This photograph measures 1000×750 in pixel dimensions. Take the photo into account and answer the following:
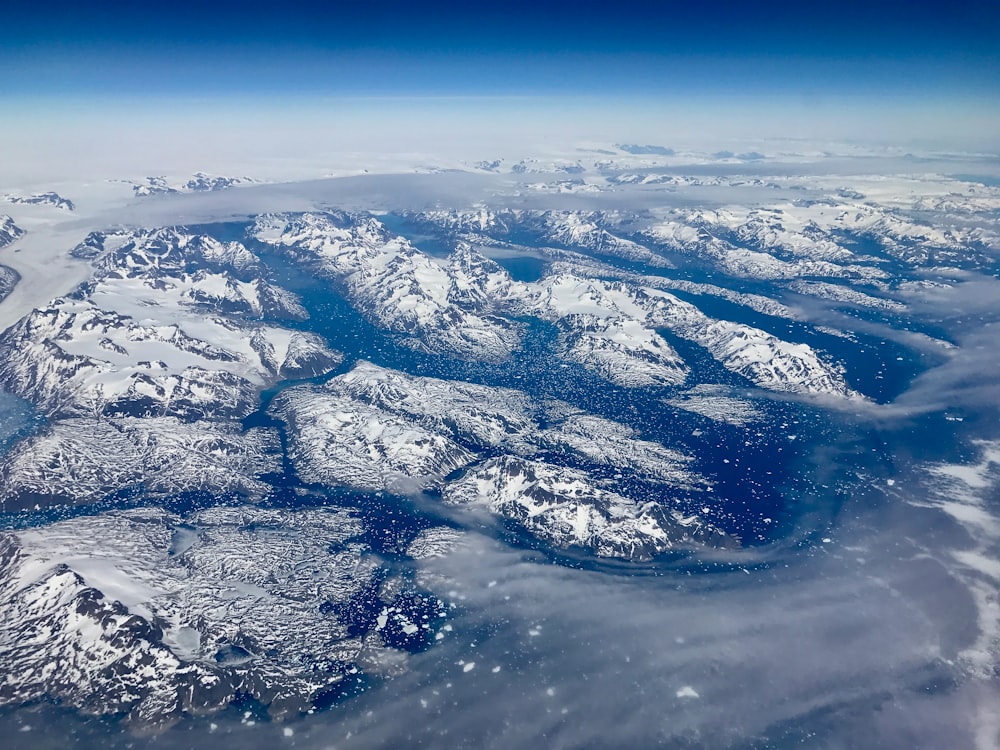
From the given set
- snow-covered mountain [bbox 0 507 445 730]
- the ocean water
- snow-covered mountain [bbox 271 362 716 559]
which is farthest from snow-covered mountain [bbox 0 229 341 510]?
snow-covered mountain [bbox 0 507 445 730]

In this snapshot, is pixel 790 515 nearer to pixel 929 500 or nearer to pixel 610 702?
pixel 929 500

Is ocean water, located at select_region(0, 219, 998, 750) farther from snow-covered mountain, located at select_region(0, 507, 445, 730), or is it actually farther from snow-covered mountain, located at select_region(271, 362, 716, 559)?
snow-covered mountain, located at select_region(271, 362, 716, 559)

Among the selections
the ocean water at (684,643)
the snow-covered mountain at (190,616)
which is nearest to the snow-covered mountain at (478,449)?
the ocean water at (684,643)

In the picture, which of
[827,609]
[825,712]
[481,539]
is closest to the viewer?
[825,712]

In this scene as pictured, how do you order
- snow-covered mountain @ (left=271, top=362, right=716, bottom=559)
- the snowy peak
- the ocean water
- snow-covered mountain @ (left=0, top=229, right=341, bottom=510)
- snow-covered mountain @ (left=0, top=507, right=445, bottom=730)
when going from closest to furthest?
the ocean water < snow-covered mountain @ (left=0, top=507, right=445, bottom=730) < the snowy peak < snow-covered mountain @ (left=271, top=362, right=716, bottom=559) < snow-covered mountain @ (left=0, top=229, right=341, bottom=510)

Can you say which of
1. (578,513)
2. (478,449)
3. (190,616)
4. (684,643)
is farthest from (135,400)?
(684,643)

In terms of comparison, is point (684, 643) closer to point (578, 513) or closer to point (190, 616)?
point (578, 513)

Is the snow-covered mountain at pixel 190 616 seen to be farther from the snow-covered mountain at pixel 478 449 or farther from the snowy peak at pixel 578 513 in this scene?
the snowy peak at pixel 578 513

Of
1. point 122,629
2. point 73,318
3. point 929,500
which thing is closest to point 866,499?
point 929,500

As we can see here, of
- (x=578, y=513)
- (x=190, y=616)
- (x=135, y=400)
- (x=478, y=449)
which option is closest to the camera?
(x=190, y=616)

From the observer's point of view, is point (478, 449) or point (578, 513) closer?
point (578, 513)

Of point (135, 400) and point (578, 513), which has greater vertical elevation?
point (135, 400)
